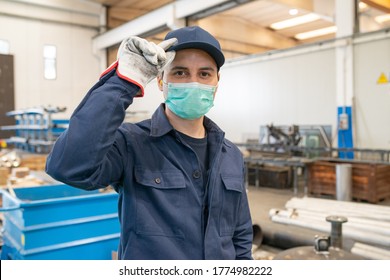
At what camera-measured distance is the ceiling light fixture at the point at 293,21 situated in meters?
7.06

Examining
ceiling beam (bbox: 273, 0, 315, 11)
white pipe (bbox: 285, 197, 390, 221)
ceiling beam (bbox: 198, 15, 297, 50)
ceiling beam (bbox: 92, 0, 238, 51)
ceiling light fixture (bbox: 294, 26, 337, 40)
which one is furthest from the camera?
ceiling light fixture (bbox: 294, 26, 337, 40)

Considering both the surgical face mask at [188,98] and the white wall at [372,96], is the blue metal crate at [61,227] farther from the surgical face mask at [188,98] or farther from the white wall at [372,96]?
the white wall at [372,96]

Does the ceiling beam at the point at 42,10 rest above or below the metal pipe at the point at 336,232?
above

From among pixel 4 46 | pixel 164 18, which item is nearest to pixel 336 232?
pixel 4 46

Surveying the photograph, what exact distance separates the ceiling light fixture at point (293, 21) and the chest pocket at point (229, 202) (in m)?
7.05

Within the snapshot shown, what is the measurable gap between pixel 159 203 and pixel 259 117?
516cm

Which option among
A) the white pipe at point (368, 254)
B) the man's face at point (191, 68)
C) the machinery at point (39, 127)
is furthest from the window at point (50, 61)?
the white pipe at point (368, 254)

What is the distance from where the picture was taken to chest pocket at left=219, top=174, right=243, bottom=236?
0.83 m

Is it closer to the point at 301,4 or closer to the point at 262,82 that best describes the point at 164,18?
the point at 262,82

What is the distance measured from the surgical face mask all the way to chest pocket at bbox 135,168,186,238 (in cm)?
18

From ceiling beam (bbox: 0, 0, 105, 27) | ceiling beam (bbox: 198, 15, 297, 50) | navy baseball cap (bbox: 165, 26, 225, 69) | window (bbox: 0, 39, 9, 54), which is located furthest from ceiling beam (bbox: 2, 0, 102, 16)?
Answer: navy baseball cap (bbox: 165, 26, 225, 69)

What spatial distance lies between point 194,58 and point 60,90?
16.4 ft

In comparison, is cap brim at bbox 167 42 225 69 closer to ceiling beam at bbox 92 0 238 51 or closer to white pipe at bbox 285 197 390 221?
white pipe at bbox 285 197 390 221

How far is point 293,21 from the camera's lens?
748 cm
